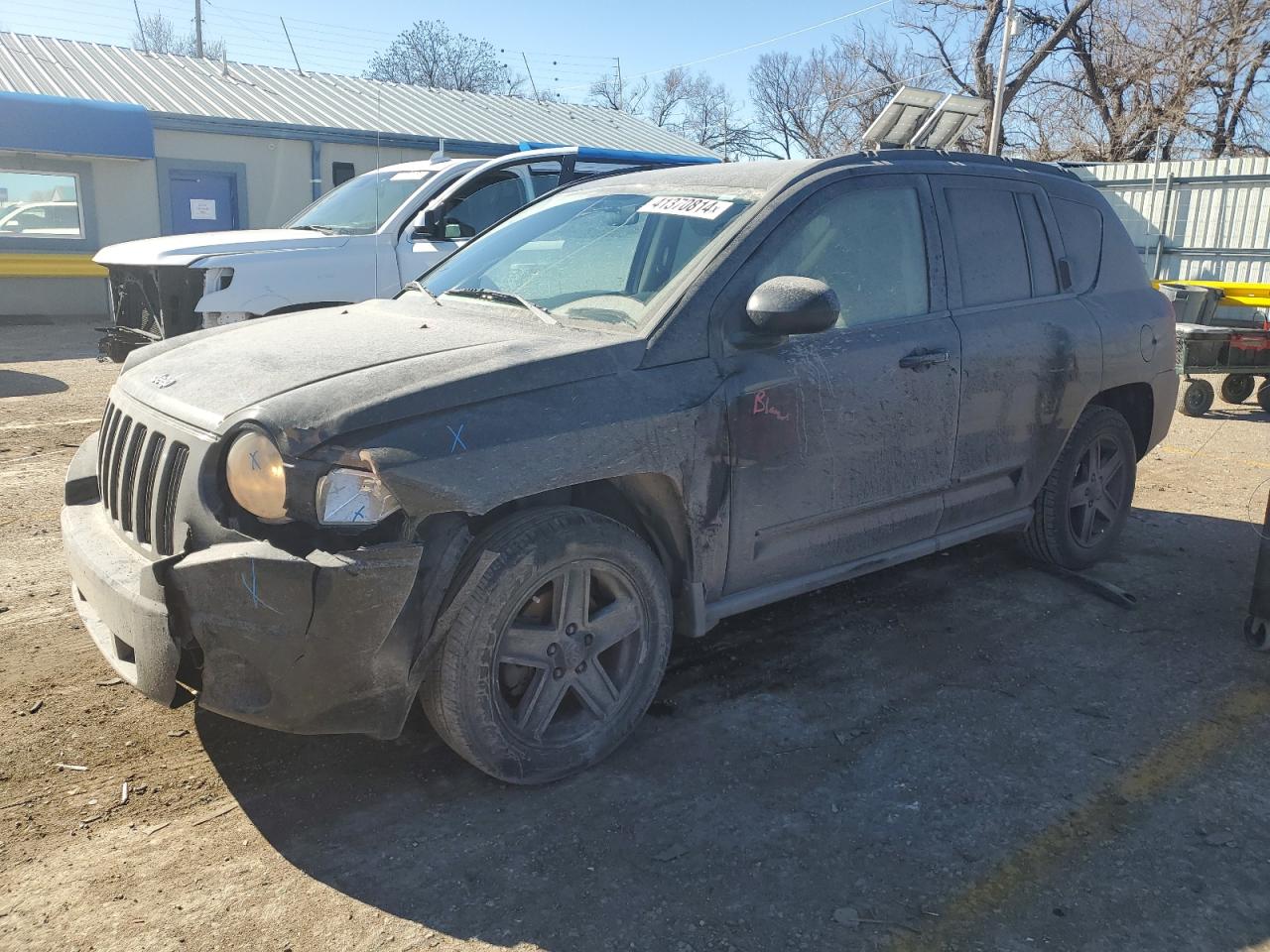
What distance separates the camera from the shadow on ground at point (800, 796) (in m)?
2.62

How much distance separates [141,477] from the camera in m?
3.02

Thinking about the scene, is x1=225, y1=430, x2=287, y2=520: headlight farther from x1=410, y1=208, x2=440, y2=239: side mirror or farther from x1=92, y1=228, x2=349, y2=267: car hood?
x1=410, y1=208, x2=440, y2=239: side mirror

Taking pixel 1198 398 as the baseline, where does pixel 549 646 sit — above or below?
above

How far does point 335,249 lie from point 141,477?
17.9ft

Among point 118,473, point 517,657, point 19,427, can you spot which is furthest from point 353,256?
point 517,657

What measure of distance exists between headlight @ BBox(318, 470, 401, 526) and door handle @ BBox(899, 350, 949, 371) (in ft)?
6.75

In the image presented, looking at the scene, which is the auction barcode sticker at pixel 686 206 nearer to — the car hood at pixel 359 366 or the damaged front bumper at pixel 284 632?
the car hood at pixel 359 366

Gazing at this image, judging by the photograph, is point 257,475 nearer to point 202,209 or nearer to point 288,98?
point 202,209

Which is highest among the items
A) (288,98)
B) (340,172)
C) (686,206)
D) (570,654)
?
(288,98)

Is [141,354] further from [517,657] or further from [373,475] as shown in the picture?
[517,657]

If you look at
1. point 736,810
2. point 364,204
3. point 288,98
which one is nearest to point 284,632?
point 736,810

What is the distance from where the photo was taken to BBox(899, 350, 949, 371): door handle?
387 centimetres

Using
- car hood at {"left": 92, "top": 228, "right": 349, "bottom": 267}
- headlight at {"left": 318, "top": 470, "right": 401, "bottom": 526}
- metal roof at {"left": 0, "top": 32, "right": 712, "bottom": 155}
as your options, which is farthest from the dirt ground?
metal roof at {"left": 0, "top": 32, "right": 712, "bottom": 155}

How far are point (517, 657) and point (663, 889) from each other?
0.77 metres
